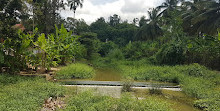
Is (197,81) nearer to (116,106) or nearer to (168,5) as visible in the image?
(116,106)

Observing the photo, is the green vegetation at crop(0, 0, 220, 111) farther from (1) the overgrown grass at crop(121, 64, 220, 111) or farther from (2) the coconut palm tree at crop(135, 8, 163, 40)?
(2) the coconut palm tree at crop(135, 8, 163, 40)

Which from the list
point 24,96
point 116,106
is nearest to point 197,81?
point 116,106

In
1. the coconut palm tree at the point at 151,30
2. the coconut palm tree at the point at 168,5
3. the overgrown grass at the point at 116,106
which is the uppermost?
the coconut palm tree at the point at 168,5

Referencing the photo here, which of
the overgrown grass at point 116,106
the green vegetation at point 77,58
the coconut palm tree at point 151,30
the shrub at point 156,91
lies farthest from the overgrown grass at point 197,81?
the coconut palm tree at point 151,30

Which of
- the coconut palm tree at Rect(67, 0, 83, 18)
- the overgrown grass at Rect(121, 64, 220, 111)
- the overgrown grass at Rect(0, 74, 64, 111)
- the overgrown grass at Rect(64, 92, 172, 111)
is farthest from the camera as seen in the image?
the coconut palm tree at Rect(67, 0, 83, 18)

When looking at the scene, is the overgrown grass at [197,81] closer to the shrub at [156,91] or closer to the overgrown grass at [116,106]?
the shrub at [156,91]

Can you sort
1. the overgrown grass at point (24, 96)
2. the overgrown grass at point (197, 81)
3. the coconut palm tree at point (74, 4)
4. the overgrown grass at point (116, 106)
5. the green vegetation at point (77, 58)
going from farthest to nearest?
the coconut palm tree at point (74, 4)
the overgrown grass at point (197, 81)
the green vegetation at point (77, 58)
the overgrown grass at point (116, 106)
the overgrown grass at point (24, 96)

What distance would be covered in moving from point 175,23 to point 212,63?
13.9 ft

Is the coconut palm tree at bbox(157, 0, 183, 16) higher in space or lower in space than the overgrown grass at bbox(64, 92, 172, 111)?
higher

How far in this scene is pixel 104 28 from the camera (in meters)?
36.2

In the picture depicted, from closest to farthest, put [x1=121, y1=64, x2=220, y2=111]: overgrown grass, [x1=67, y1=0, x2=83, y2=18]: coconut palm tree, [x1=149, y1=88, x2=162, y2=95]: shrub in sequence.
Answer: [x1=121, y1=64, x2=220, y2=111]: overgrown grass
[x1=149, y1=88, x2=162, y2=95]: shrub
[x1=67, y1=0, x2=83, y2=18]: coconut palm tree

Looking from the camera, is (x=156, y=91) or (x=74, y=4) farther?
(x=74, y=4)

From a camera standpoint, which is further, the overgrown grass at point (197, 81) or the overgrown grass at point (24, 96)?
the overgrown grass at point (197, 81)

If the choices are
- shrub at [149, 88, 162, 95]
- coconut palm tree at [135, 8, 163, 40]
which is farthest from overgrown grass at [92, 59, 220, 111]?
coconut palm tree at [135, 8, 163, 40]
